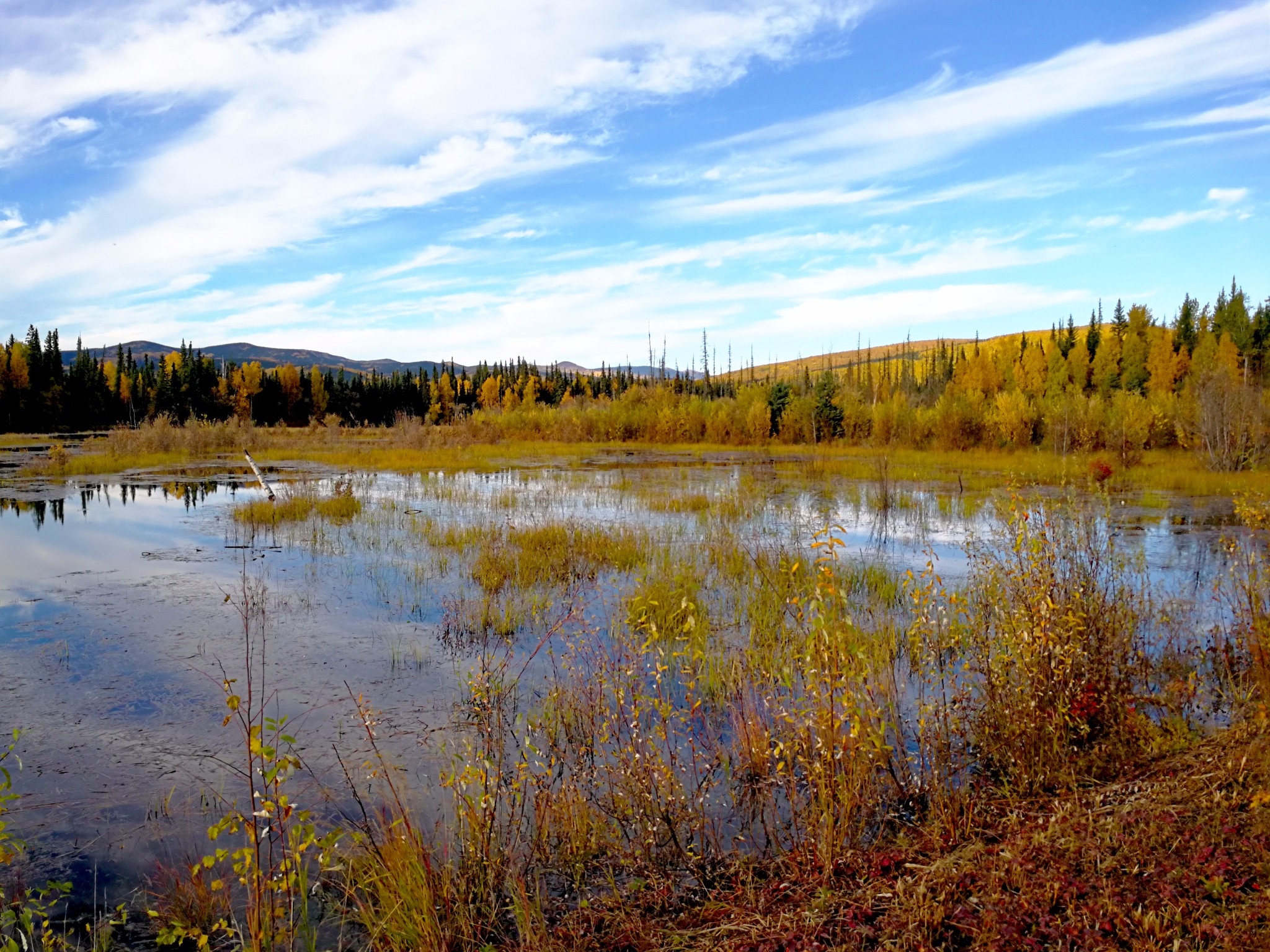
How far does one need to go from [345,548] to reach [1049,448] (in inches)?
880

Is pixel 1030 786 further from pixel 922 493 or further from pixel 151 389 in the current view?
pixel 151 389

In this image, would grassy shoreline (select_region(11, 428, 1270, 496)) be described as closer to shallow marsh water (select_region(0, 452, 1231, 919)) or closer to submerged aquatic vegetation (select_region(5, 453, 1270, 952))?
shallow marsh water (select_region(0, 452, 1231, 919))

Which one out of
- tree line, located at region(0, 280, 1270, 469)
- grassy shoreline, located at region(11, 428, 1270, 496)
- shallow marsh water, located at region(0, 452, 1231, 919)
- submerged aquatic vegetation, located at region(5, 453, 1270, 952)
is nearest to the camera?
submerged aquatic vegetation, located at region(5, 453, 1270, 952)

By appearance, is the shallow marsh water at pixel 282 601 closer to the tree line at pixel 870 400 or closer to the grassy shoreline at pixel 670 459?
the grassy shoreline at pixel 670 459

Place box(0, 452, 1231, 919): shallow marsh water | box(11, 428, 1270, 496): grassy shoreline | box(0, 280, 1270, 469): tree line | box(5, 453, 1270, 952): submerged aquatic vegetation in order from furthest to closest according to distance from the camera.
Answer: box(0, 280, 1270, 469): tree line, box(11, 428, 1270, 496): grassy shoreline, box(0, 452, 1231, 919): shallow marsh water, box(5, 453, 1270, 952): submerged aquatic vegetation

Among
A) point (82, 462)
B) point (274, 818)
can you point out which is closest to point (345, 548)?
point (274, 818)

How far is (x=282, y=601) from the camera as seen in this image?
8.73 meters

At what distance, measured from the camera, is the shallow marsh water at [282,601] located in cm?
470

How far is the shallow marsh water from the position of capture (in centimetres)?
470

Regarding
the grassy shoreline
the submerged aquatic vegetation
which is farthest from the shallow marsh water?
the grassy shoreline

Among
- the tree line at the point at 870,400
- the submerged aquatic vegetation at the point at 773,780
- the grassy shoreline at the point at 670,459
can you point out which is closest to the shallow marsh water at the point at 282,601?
the submerged aquatic vegetation at the point at 773,780

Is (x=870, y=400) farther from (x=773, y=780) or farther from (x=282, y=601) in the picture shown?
(x=773, y=780)

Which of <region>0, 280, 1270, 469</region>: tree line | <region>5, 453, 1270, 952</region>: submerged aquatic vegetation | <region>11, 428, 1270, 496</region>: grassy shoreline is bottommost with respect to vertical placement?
<region>5, 453, 1270, 952</region>: submerged aquatic vegetation

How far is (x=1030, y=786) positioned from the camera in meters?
4.32
